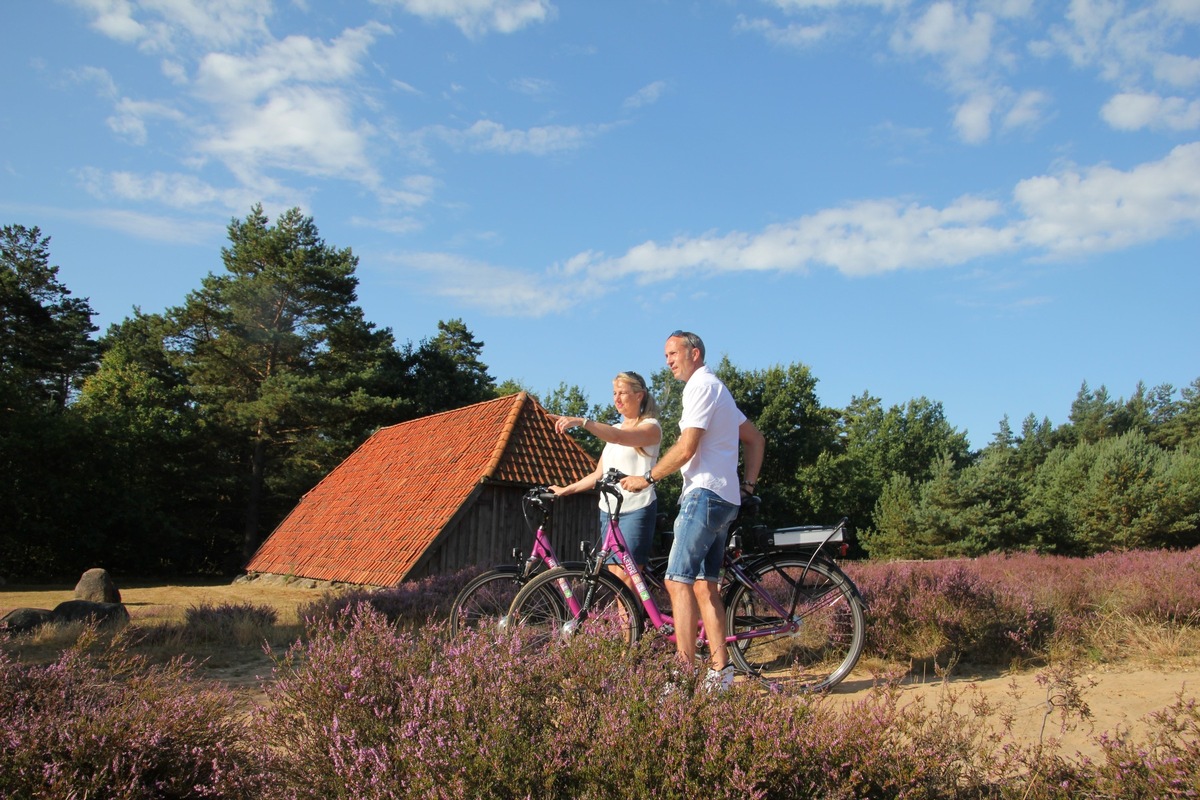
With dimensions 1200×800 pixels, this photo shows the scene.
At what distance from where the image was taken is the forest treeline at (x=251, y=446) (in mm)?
30547

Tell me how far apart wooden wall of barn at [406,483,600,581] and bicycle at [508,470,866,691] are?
10.6m

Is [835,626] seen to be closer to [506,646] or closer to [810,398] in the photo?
[506,646]

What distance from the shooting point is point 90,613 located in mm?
8469

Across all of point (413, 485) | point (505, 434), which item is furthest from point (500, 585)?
point (413, 485)

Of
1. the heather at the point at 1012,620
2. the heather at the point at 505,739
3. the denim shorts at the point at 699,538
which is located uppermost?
the denim shorts at the point at 699,538

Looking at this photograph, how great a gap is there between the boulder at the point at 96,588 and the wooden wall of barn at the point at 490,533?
5222 millimetres

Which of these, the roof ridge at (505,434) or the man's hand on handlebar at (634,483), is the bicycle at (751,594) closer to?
the man's hand on handlebar at (634,483)

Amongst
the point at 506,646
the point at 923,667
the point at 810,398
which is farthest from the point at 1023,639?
the point at 810,398

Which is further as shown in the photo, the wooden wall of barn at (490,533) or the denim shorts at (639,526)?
the wooden wall of barn at (490,533)

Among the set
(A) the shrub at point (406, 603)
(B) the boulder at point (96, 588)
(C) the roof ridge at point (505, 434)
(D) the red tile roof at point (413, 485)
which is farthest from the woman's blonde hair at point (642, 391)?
(B) the boulder at point (96, 588)

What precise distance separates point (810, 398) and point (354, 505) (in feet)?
116

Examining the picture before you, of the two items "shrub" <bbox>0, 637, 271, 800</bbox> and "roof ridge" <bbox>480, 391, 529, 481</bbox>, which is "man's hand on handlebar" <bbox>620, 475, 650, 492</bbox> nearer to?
"shrub" <bbox>0, 637, 271, 800</bbox>

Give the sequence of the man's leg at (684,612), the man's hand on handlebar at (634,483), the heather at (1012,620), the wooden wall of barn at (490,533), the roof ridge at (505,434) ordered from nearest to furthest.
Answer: the man's leg at (684,612) < the man's hand on handlebar at (634,483) < the heather at (1012,620) < the wooden wall of barn at (490,533) < the roof ridge at (505,434)

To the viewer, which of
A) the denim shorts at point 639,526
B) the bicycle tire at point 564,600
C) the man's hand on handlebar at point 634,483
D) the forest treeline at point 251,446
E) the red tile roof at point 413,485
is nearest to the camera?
the man's hand on handlebar at point 634,483
